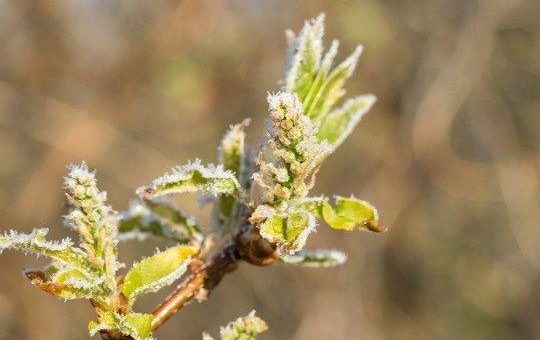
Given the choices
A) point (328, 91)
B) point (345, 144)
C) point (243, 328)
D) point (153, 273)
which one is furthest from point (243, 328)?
point (345, 144)

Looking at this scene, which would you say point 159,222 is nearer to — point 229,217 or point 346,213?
point 229,217

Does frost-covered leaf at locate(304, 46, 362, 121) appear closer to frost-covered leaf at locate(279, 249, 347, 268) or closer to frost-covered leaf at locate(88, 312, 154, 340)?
frost-covered leaf at locate(279, 249, 347, 268)

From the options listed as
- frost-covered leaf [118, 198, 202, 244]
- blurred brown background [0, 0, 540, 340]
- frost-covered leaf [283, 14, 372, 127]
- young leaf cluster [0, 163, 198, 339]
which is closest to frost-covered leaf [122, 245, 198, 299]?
young leaf cluster [0, 163, 198, 339]

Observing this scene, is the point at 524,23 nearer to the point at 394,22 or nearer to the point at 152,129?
the point at 394,22

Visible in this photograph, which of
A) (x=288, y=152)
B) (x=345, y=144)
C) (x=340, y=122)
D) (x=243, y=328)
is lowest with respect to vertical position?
(x=243, y=328)

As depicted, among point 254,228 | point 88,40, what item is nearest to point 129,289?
point 254,228

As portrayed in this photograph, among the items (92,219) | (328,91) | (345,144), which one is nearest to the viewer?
(92,219)

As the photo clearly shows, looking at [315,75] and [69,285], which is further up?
[315,75]
